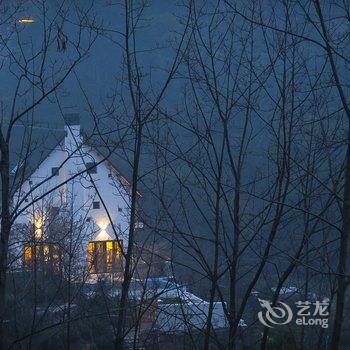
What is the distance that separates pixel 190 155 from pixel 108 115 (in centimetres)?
71

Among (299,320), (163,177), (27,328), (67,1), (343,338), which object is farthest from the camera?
(343,338)

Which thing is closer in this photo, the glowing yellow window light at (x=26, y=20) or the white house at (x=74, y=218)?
the glowing yellow window light at (x=26, y=20)

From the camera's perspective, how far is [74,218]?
1121 cm

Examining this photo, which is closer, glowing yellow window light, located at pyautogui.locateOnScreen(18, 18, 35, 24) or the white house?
glowing yellow window light, located at pyautogui.locateOnScreen(18, 18, 35, 24)

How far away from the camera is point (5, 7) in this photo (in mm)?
4195

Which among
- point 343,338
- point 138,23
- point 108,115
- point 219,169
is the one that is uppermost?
point 138,23

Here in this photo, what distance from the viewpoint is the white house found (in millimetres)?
5188

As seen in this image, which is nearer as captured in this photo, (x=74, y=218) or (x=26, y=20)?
(x=26, y=20)

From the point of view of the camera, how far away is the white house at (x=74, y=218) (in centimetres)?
519

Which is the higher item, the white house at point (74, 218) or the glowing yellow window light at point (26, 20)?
the glowing yellow window light at point (26, 20)

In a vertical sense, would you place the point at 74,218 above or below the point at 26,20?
below

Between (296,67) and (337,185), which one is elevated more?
(296,67)

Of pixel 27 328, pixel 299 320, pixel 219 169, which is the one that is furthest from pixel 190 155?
pixel 27 328

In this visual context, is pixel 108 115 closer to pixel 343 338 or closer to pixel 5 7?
pixel 5 7
